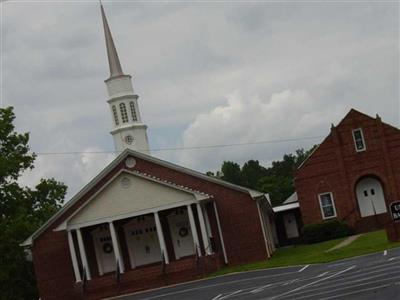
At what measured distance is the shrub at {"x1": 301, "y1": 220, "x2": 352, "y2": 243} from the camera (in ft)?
170

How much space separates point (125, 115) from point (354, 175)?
16832mm

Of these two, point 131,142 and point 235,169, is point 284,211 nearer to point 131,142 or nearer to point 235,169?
point 131,142

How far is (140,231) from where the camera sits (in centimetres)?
4719

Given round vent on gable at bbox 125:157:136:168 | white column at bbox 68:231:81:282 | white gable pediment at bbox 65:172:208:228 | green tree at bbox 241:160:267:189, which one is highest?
green tree at bbox 241:160:267:189

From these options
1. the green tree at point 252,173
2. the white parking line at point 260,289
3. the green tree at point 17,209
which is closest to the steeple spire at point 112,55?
the green tree at point 17,209

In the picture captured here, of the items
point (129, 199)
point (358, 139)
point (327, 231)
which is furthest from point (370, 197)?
point (129, 199)

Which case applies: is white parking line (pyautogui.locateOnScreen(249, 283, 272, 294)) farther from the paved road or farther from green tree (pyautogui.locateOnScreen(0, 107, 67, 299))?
green tree (pyautogui.locateOnScreen(0, 107, 67, 299))

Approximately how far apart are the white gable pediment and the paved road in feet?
21.9

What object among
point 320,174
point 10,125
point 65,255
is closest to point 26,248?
point 65,255

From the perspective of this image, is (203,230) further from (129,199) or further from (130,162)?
(130,162)

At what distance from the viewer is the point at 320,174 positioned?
53969 mm

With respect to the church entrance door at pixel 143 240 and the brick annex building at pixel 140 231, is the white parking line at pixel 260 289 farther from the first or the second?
the church entrance door at pixel 143 240

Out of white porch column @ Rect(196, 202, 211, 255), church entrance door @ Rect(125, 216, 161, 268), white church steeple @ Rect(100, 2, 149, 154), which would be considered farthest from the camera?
white church steeple @ Rect(100, 2, 149, 154)

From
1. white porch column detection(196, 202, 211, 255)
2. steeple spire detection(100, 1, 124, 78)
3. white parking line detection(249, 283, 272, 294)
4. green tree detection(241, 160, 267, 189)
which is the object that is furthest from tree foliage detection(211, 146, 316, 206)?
white parking line detection(249, 283, 272, 294)
